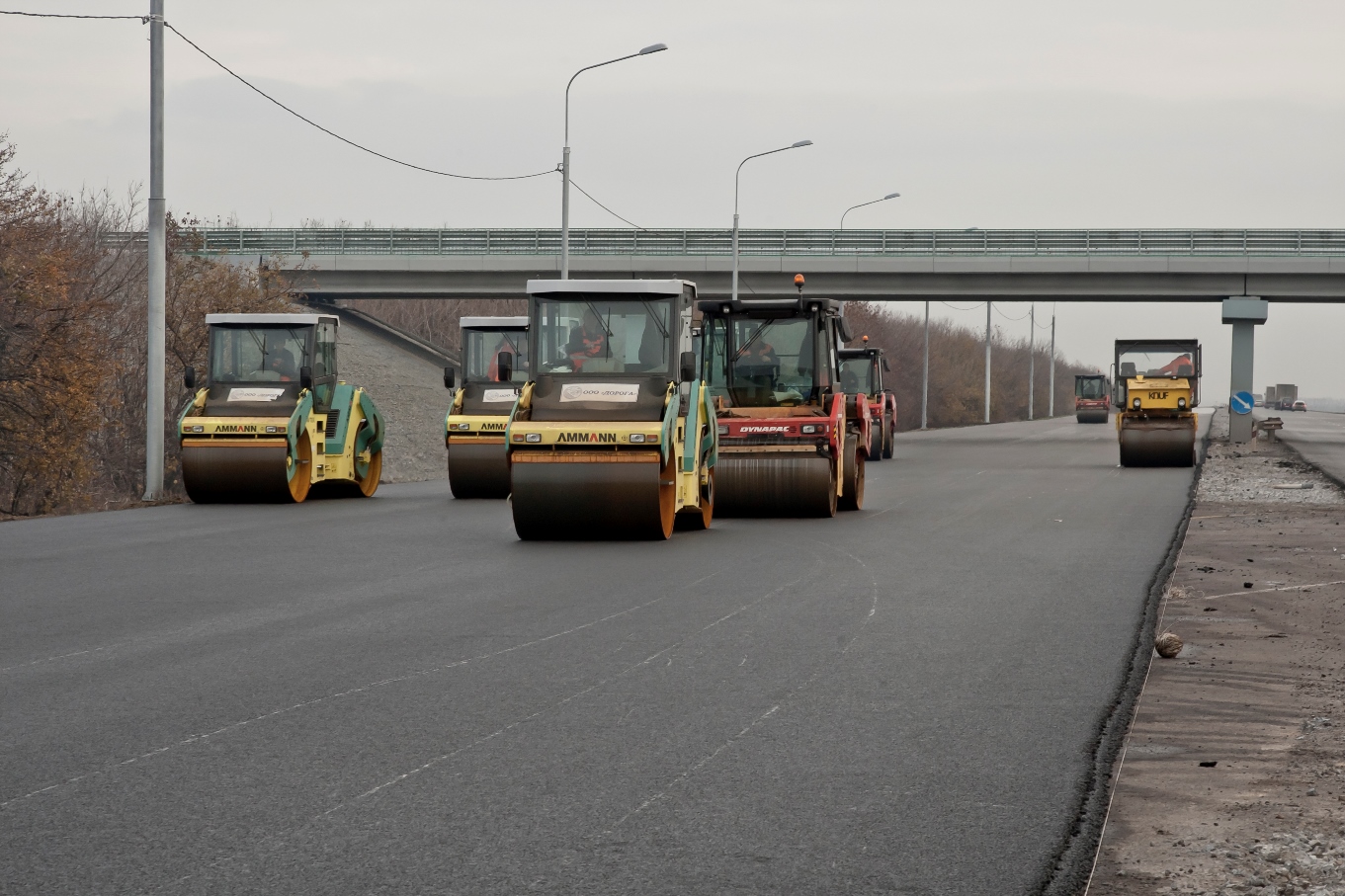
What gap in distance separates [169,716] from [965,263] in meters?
45.4

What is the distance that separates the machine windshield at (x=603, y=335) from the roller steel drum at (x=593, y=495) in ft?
4.20

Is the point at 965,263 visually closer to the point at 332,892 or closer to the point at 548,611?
the point at 548,611

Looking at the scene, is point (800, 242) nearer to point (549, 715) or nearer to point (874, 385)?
point (874, 385)

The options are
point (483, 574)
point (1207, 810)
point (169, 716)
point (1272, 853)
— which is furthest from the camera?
point (483, 574)

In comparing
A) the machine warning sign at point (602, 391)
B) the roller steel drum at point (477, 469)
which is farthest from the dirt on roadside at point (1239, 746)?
the roller steel drum at point (477, 469)

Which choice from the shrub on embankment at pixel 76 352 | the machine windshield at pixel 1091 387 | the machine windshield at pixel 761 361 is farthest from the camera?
the machine windshield at pixel 1091 387

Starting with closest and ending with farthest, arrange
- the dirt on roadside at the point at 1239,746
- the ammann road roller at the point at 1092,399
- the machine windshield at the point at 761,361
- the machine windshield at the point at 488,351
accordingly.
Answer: the dirt on roadside at the point at 1239,746, the machine windshield at the point at 761,361, the machine windshield at the point at 488,351, the ammann road roller at the point at 1092,399

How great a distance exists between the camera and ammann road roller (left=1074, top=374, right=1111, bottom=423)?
2995 inches

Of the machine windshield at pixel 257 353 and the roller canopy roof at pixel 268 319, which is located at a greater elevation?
the roller canopy roof at pixel 268 319

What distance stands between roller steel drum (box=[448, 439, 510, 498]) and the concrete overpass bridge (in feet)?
94.1

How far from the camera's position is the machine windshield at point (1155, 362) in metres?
31.0

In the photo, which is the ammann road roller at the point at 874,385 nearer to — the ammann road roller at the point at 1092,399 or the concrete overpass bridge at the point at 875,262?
the concrete overpass bridge at the point at 875,262

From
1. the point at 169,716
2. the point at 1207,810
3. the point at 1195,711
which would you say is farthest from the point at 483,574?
the point at 1207,810

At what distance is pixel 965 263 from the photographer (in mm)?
49688
